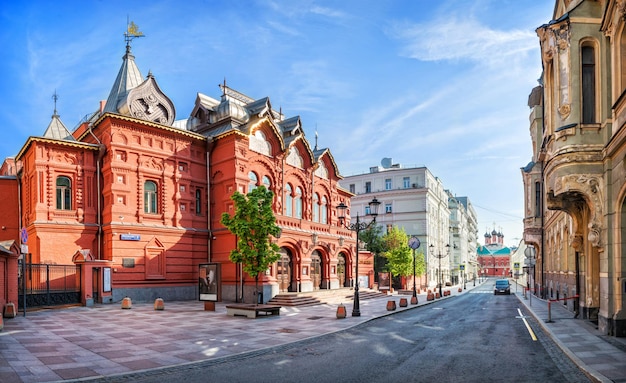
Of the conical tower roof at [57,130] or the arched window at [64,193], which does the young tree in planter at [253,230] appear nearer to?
the arched window at [64,193]

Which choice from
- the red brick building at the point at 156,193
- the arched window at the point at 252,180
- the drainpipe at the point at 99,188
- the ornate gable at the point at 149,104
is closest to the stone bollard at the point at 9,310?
the red brick building at the point at 156,193

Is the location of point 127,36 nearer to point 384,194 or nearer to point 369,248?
point 369,248

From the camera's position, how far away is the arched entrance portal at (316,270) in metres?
38.3

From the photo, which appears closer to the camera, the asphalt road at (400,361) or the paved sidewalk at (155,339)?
the asphalt road at (400,361)

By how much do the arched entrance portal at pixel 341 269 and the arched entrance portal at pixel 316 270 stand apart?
339cm

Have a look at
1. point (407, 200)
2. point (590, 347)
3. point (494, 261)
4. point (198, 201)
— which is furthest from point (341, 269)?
point (494, 261)

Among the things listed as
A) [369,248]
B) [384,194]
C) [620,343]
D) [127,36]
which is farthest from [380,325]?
[384,194]

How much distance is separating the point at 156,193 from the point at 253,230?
32.9 ft

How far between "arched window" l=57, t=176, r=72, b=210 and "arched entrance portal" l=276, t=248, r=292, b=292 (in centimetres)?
1438

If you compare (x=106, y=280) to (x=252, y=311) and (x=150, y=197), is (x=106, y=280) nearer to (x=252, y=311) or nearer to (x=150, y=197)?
(x=150, y=197)

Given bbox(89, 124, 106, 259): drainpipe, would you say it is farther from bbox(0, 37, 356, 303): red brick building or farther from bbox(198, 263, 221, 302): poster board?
bbox(198, 263, 221, 302): poster board

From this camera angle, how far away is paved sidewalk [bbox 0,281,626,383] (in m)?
11.3

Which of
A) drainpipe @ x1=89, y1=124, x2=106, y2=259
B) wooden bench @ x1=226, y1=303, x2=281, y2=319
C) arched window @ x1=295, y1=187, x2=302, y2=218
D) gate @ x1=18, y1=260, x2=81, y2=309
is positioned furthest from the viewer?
arched window @ x1=295, y1=187, x2=302, y2=218

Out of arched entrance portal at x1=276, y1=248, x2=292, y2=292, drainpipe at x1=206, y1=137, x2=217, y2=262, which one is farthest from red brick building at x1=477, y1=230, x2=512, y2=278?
drainpipe at x1=206, y1=137, x2=217, y2=262
